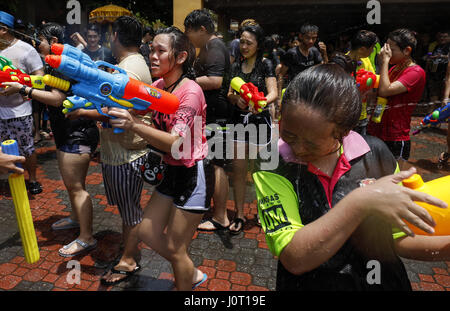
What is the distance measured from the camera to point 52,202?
14.1ft

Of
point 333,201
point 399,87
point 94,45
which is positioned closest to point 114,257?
point 333,201

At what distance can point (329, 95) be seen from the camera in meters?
1.11

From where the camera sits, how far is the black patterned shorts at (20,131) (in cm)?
396

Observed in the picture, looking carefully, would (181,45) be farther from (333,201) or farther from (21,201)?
(333,201)

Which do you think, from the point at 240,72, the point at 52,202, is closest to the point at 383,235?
the point at 240,72

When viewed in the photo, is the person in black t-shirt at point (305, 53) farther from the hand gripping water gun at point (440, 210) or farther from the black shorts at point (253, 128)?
the hand gripping water gun at point (440, 210)

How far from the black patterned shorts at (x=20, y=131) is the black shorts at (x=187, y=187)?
2.70m

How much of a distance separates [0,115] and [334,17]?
49.3 ft

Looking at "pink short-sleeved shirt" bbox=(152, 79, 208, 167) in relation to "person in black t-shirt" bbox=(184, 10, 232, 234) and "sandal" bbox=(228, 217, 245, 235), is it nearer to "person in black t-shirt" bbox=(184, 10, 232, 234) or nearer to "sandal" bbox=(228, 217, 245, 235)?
"person in black t-shirt" bbox=(184, 10, 232, 234)

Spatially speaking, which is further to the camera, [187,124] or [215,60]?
[215,60]

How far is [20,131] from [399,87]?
14.9 ft

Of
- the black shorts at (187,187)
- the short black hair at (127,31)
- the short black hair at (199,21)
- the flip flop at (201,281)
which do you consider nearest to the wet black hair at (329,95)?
the black shorts at (187,187)

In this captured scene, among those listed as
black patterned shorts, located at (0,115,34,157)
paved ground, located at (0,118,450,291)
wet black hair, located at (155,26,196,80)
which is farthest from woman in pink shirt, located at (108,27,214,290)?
black patterned shorts, located at (0,115,34,157)

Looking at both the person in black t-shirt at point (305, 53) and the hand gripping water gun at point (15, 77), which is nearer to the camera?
the hand gripping water gun at point (15, 77)
